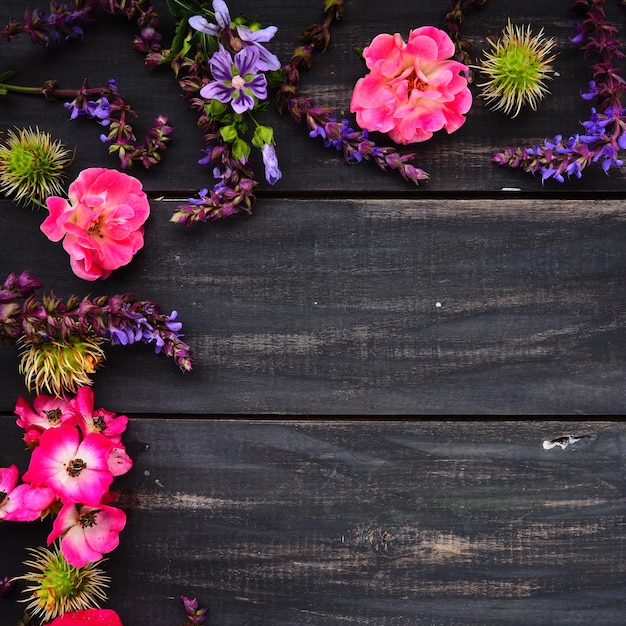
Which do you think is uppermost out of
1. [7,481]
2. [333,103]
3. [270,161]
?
[333,103]

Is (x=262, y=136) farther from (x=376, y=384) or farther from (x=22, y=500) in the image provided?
(x=22, y=500)

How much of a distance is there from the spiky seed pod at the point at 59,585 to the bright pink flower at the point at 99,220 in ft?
1.10

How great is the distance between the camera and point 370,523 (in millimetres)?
800

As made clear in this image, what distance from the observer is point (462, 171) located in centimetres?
81

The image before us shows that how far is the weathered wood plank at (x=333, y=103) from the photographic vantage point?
31.7 inches

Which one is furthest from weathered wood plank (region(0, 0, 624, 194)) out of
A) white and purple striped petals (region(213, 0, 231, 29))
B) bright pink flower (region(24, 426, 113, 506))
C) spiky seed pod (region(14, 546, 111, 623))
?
spiky seed pod (region(14, 546, 111, 623))

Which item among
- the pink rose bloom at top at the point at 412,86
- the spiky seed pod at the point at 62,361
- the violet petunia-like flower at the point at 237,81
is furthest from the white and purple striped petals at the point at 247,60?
the spiky seed pod at the point at 62,361

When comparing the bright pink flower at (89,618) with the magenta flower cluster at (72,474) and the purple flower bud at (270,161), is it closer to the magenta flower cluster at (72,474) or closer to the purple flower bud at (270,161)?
the magenta flower cluster at (72,474)

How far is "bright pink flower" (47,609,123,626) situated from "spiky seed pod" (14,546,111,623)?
0.02m

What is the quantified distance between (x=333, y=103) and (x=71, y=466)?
1.70ft

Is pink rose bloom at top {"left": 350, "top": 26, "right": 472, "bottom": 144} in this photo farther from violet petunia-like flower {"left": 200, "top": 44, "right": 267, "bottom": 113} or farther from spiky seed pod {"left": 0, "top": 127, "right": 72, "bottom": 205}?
spiky seed pod {"left": 0, "top": 127, "right": 72, "bottom": 205}

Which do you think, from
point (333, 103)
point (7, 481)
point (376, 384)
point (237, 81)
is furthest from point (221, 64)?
point (7, 481)

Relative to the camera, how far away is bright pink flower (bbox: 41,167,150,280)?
29.2 inches

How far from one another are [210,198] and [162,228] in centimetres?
8
